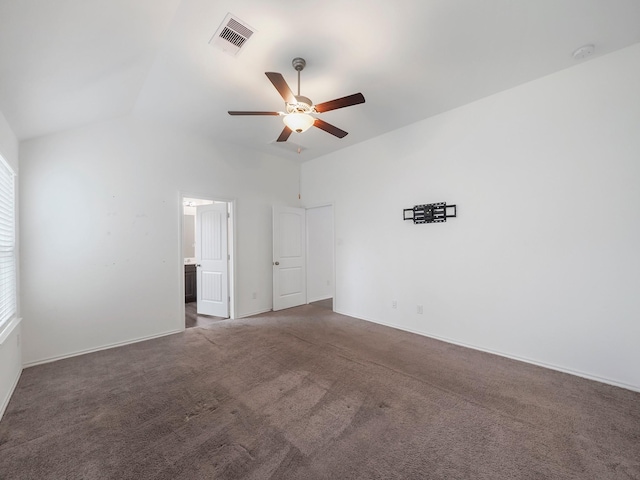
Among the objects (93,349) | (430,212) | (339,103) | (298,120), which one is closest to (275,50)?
(298,120)

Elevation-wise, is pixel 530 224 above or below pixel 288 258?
above

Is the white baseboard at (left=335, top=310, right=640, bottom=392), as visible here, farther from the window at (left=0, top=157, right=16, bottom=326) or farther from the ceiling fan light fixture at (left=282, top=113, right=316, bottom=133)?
the window at (left=0, top=157, right=16, bottom=326)

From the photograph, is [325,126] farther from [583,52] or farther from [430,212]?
[583,52]

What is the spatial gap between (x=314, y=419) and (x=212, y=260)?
140 inches

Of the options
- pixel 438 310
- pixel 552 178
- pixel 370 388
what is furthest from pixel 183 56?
pixel 438 310

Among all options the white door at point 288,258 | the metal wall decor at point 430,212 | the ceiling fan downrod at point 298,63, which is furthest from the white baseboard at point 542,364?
the ceiling fan downrod at point 298,63

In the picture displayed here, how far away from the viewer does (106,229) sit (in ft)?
11.2

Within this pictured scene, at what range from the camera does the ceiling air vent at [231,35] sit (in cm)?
209

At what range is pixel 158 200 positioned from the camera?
3.85 meters

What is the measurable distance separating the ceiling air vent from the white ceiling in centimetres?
5

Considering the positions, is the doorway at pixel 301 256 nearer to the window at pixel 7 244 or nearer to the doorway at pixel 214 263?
the doorway at pixel 214 263

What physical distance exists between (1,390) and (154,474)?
1712 millimetres

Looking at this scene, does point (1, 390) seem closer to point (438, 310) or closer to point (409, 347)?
point (409, 347)

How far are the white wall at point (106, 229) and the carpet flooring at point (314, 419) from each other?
0.47m
